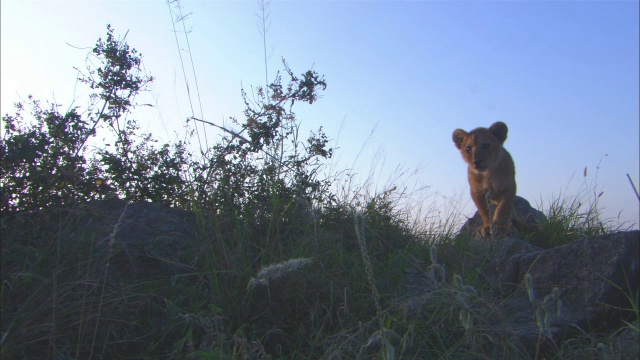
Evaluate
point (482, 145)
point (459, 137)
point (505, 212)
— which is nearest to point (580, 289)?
point (505, 212)

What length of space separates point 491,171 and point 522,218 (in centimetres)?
73

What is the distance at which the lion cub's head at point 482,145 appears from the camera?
6508mm

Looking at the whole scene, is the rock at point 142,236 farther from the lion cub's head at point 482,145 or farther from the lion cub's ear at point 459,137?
the lion cub's ear at point 459,137

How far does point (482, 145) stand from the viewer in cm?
659

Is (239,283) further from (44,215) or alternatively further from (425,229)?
(425,229)

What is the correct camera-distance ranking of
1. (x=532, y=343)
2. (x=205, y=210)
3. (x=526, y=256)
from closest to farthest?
(x=532, y=343)
(x=526, y=256)
(x=205, y=210)

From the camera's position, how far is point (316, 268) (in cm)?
349

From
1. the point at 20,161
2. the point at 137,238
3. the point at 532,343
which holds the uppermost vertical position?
the point at 20,161

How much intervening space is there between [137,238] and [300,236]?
1.14 meters

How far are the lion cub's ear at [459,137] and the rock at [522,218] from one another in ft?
3.19

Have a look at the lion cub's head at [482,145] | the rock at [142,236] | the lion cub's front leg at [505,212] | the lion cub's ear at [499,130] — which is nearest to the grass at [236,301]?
the rock at [142,236]

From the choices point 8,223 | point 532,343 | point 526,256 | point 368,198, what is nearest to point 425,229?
point 368,198

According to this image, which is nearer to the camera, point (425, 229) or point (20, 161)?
point (20, 161)

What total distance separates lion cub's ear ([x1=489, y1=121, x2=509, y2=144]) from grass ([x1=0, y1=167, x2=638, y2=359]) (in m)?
3.11
